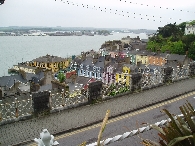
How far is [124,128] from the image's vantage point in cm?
836

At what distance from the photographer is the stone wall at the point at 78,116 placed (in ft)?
26.5

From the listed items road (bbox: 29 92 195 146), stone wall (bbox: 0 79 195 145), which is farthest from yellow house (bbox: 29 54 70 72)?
road (bbox: 29 92 195 146)

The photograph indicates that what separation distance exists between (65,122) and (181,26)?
9807 centimetres

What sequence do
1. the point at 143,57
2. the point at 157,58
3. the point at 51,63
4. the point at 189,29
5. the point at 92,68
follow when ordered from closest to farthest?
the point at 92,68 < the point at 157,58 < the point at 143,57 < the point at 51,63 < the point at 189,29

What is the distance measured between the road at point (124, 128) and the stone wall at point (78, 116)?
35cm

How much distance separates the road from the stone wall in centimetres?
35

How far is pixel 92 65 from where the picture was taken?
53.3 m

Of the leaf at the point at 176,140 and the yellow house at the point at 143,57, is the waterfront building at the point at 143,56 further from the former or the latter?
the leaf at the point at 176,140

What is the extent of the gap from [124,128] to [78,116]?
2.04 metres

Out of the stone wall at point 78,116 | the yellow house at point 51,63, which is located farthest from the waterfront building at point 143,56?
the stone wall at point 78,116

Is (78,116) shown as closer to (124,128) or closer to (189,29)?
(124,128)

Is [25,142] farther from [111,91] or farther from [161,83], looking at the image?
[161,83]

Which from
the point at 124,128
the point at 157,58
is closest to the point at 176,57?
the point at 157,58

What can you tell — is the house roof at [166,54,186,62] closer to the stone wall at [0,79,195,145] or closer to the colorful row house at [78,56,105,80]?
the colorful row house at [78,56,105,80]
